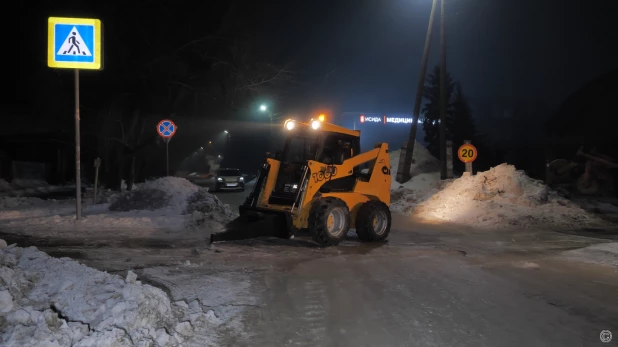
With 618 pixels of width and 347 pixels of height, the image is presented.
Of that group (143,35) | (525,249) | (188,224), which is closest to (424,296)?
(525,249)

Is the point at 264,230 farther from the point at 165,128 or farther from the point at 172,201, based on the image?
the point at 165,128

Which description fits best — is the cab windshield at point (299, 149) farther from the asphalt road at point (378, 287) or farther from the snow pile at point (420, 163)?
the snow pile at point (420, 163)

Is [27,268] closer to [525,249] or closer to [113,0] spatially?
[525,249]

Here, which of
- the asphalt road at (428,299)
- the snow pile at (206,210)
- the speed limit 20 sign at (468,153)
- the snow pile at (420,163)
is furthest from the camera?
the snow pile at (420,163)

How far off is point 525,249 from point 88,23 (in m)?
11.9

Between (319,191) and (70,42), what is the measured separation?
7.38 m

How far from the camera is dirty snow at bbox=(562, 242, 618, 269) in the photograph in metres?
9.03

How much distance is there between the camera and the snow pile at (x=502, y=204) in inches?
593

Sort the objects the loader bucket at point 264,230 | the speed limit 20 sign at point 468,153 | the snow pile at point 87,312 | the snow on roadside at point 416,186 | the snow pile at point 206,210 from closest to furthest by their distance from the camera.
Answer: the snow pile at point 87,312 → the loader bucket at point 264,230 → the snow pile at point 206,210 → the speed limit 20 sign at point 468,153 → the snow on roadside at point 416,186

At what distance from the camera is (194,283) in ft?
23.4

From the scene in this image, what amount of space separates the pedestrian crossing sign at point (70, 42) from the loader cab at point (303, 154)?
224 inches

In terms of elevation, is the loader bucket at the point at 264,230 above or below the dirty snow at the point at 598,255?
above

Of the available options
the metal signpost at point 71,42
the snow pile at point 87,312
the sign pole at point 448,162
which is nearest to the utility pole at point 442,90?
the sign pole at point 448,162

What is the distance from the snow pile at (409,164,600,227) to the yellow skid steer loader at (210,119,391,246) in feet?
16.3
